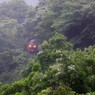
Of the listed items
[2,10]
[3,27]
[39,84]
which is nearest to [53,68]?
[39,84]

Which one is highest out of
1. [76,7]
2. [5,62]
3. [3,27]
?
[76,7]

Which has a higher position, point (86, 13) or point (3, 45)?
point (86, 13)

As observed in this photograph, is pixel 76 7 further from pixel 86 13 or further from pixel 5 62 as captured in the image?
pixel 5 62

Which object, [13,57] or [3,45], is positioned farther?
[3,45]

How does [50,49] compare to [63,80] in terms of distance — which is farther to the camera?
[50,49]

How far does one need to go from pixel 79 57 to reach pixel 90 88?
1.82 m

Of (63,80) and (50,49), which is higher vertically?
(63,80)

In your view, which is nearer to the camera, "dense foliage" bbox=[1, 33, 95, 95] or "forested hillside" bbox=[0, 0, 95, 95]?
"dense foliage" bbox=[1, 33, 95, 95]

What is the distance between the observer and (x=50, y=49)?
18.5 metres

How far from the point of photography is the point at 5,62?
1080 inches

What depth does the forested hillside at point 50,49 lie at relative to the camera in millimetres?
10719

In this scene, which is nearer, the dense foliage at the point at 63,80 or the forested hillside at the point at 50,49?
the dense foliage at the point at 63,80

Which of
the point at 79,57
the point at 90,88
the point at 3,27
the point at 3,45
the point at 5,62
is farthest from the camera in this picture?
the point at 3,27

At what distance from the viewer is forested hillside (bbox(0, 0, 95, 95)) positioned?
1072cm
